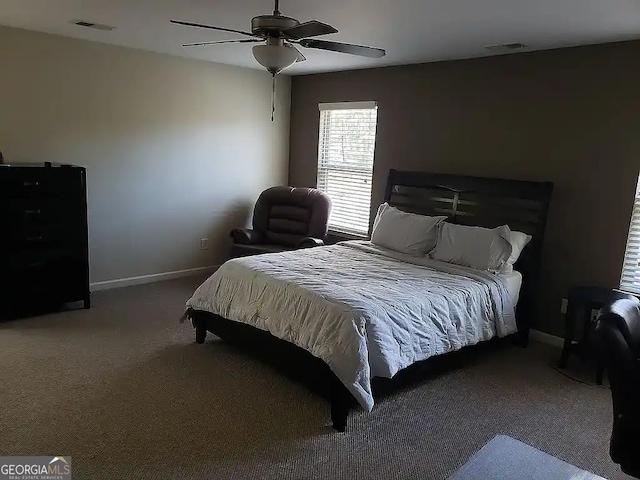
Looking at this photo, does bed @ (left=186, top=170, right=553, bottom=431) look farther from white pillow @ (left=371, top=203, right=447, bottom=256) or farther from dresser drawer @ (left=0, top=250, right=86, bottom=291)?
dresser drawer @ (left=0, top=250, right=86, bottom=291)

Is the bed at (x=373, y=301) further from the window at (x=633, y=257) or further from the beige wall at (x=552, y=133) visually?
the window at (x=633, y=257)

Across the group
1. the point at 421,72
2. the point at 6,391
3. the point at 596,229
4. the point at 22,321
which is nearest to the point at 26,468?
the point at 6,391

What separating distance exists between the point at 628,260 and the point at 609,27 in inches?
66.3

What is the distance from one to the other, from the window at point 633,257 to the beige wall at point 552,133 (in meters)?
0.05

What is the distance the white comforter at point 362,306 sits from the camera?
2.88m

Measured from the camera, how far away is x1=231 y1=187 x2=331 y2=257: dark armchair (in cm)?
552

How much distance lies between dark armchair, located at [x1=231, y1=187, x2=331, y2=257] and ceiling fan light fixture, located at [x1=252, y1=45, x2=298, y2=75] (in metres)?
2.60

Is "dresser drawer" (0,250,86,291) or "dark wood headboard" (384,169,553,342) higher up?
"dark wood headboard" (384,169,553,342)

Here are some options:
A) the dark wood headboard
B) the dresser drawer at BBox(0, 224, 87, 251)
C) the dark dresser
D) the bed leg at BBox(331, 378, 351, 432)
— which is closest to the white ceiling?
the dark wood headboard

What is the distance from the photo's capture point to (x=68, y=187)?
14.3ft

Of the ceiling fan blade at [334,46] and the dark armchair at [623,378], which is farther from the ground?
the ceiling fan blade at [334,46]

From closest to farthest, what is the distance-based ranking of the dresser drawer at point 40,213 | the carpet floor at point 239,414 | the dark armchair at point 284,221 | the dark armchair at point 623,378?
the dark armchair at point 623,378 → the carpet floor at point 239,414 → the dresser drawer at point 40,213 → the dark armchair at point 284,221

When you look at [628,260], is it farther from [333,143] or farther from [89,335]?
[89,335]

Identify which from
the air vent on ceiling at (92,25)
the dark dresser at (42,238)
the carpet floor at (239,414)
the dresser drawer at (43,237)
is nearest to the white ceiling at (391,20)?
the air vent on ceiling at (92,25)
